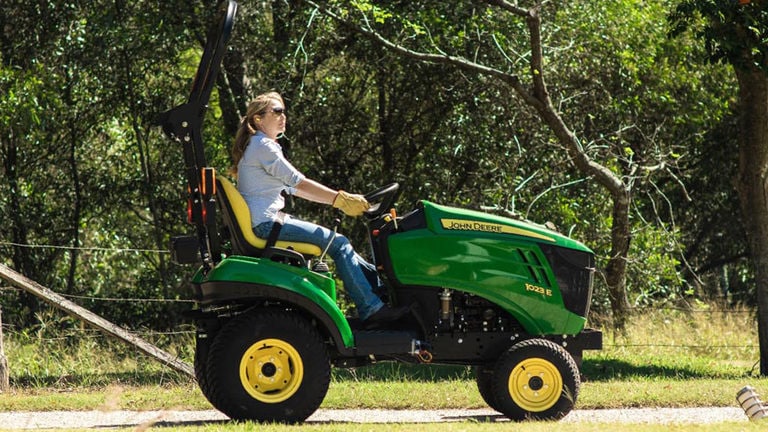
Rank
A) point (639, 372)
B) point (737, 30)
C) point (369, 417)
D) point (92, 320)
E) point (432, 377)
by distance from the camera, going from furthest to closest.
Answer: point (639, 372) → point (737, 30) → point (432, 377) → point (92, 320) → point (369, 417)

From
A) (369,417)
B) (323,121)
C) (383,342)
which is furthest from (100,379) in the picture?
(323,121)

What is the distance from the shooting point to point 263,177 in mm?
7180

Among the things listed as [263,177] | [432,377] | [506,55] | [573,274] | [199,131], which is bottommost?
[432,377]

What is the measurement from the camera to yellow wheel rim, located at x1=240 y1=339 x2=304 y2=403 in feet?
22.9

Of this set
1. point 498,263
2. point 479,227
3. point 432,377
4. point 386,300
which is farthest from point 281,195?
point 432,377

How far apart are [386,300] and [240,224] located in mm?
1068

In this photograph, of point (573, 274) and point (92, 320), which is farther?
point (92, 320)

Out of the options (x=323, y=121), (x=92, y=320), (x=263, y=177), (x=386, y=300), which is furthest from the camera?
(x=323, y=121)

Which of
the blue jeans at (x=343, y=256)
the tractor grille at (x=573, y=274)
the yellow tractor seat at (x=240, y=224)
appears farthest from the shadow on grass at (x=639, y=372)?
the yellow tractor seat at (x=240, y=224)

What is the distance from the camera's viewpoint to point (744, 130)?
11.4m

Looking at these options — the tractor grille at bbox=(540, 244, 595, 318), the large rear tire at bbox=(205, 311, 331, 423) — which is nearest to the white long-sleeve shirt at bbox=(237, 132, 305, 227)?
the large rear tire at bbox=(205, 311, 331, 423)

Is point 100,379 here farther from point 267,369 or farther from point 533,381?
point 533,381

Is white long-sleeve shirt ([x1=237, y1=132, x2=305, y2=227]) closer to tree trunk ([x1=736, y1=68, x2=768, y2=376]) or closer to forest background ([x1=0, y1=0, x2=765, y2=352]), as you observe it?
forest background ([x1=0, y1=0, x2=765, y2=352])

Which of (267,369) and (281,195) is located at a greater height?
(281,195)
